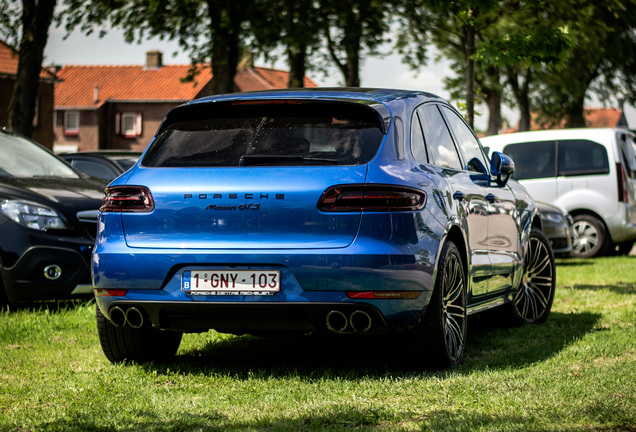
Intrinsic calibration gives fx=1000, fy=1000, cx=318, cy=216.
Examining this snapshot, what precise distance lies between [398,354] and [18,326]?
338 cm

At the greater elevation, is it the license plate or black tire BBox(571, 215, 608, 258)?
the license plate

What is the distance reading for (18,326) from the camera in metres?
7.69

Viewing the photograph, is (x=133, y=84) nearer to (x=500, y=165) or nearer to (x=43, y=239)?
(x=43, y=239)

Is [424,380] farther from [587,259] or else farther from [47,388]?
[587,259]

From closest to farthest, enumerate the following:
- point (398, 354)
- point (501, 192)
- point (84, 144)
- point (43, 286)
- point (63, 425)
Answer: point (63, 425)
point (398, 354)
point (501, 192)
point (43, 286)
point (84, 144)

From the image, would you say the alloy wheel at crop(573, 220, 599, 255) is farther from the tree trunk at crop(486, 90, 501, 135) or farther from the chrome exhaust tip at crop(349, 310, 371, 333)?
the tree trunk at crop(486, 90, 501, 135)

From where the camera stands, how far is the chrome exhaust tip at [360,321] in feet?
17.5

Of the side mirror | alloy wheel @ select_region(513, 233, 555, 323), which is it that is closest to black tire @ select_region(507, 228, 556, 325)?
alloy wheel @ select_region(513, 233, 555, 323)

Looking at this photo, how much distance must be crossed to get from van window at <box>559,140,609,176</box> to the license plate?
1238cm

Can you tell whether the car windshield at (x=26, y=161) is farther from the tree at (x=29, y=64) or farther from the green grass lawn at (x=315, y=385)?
the tree at (x=29, y=64)

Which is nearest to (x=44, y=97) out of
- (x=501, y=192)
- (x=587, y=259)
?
(x=587, y=259)

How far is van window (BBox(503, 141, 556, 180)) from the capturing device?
16.9m

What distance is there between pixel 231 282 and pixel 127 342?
3.58ft

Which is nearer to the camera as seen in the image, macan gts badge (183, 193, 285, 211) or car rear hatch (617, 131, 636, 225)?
macan gts badge (183, 193, 285, 211)
